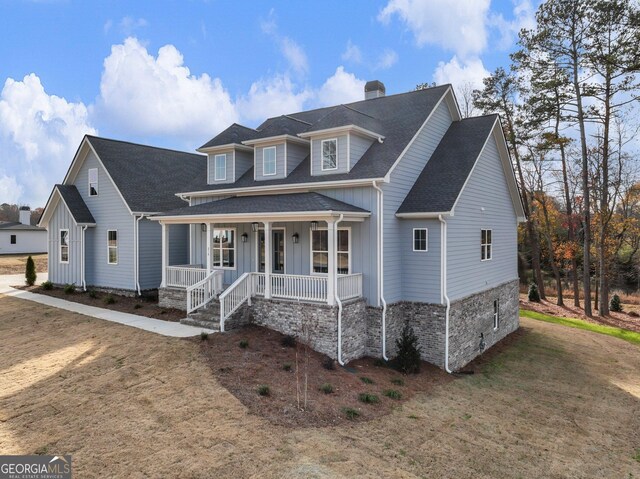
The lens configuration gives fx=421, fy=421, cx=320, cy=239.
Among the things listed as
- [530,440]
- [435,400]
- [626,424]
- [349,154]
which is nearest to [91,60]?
[349,154]

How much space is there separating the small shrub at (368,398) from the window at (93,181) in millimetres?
16488

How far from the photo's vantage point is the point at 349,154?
14.0m

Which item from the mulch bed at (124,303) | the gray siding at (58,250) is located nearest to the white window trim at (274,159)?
the mulch bed at (124,303)

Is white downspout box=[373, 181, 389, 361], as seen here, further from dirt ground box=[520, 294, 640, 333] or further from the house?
dirt ground box=[520, 294, 640, 333]

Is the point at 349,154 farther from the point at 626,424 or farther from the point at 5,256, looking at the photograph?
the point at 5,256

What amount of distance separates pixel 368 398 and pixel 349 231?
5.46 m

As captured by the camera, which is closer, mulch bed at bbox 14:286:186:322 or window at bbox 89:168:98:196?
mulch bed at bbox 14:286:186:322

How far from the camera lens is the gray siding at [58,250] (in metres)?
19.9

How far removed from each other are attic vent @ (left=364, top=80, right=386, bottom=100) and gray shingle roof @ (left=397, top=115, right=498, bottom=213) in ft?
13.1

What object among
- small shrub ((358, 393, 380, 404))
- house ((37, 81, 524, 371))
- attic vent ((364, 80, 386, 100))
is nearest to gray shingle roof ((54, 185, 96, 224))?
house ((37, 81, 524, 371))

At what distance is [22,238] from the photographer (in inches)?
1567

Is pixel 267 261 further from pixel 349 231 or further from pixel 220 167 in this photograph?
pixel 220 167

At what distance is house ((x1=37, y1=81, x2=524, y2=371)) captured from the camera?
42.1 ft

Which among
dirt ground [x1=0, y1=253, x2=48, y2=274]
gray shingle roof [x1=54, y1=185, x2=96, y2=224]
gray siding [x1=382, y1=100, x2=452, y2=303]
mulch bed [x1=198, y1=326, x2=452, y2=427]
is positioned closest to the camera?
mulch bed [x1=198, y1=326, x2=452, y2=427]
